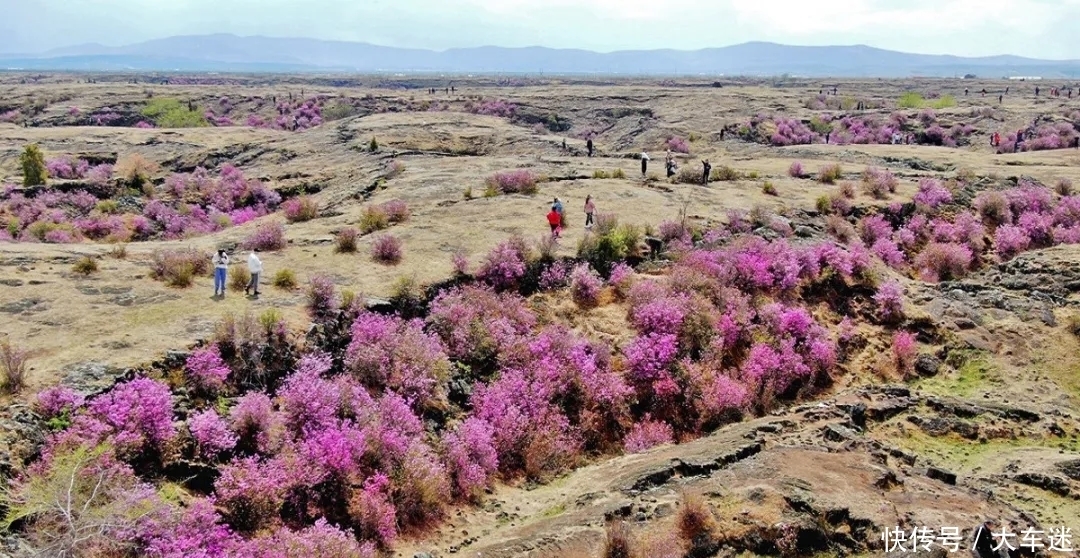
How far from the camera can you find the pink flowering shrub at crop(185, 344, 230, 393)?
47.0ft

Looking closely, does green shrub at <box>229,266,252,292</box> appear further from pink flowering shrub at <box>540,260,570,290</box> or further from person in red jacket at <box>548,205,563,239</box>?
person in red jacket at <box>548,205,563,239</box>

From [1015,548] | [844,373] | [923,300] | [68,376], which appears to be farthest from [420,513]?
[923,300]

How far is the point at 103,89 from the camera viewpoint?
355 feet

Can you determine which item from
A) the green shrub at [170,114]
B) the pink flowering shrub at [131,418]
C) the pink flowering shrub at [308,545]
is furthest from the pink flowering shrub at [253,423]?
the green shrub at [170,114]

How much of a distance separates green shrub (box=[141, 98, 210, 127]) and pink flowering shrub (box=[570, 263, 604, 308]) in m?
70.9

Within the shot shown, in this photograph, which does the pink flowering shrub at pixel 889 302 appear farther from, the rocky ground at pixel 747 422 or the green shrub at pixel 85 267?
the green shrub at pixel 85 267

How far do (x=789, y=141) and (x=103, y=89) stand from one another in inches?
4116

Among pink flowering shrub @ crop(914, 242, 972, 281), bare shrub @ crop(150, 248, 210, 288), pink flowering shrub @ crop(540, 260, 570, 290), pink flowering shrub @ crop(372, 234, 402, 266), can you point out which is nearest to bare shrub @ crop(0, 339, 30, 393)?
bare shrub @ crop(150, 248, 210, 288)

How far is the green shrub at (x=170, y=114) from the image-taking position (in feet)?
256

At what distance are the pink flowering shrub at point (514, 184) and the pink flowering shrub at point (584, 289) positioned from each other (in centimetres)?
1044

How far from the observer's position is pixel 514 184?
103 ft

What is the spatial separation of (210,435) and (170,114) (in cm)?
8046

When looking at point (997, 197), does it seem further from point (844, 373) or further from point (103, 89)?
point (103, 89)

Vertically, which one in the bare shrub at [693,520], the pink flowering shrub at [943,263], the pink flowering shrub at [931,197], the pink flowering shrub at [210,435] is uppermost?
the pink flowering shrub at [931,197]
